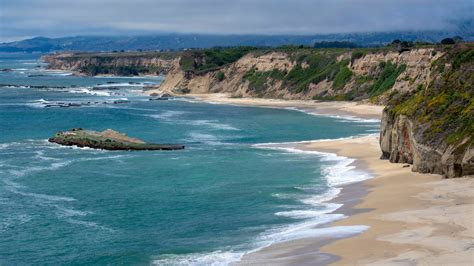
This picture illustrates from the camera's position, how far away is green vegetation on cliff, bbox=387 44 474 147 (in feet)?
138

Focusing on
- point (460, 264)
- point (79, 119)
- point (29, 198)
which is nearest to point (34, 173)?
point (29, 198)

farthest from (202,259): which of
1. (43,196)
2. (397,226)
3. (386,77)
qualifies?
(386,77)

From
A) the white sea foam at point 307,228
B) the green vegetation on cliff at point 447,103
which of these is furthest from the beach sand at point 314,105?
the white sea foam at point 307,228

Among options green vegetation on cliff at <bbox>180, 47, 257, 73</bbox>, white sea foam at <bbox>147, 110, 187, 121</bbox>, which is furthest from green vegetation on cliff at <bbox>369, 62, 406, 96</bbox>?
green vegetation on cliff at <bbox>180, 47, 257, 73</bbox>

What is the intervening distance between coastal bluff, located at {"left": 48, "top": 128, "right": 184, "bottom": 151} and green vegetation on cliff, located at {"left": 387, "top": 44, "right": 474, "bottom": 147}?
21409 mm

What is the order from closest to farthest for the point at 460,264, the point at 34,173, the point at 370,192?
the point at 460,264
the point at 370,192
the point at 34,173

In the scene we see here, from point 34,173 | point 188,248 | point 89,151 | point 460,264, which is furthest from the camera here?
point 89,151

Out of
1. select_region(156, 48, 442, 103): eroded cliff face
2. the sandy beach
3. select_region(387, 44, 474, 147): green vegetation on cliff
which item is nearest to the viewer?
the sandy beach

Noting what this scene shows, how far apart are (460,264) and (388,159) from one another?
26803mm

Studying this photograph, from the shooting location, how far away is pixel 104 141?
2608 inches

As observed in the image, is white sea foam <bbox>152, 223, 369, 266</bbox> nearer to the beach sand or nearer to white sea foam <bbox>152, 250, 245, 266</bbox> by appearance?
white sea foam <bbox>152, 250, 245, 266</bbox>

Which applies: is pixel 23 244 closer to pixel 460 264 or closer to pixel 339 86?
pixel 460 264

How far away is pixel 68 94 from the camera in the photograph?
467 ft

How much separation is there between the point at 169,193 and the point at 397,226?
1543 cm
